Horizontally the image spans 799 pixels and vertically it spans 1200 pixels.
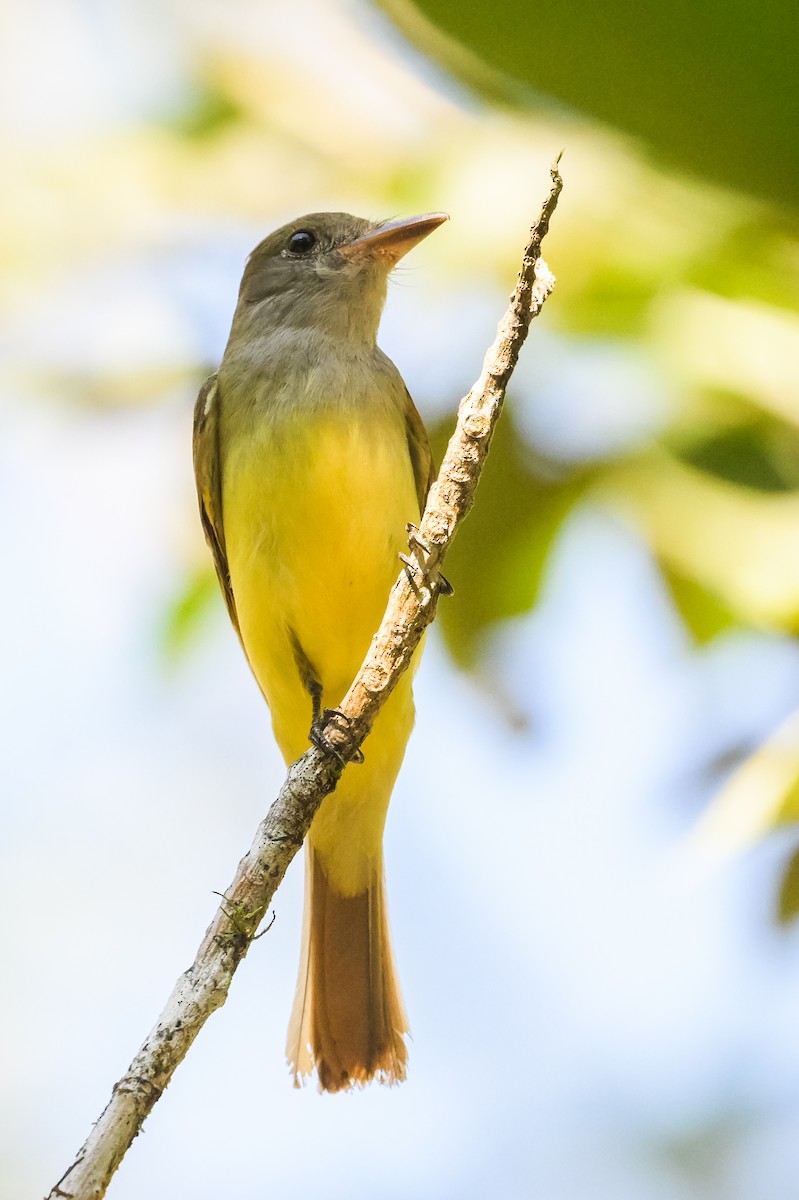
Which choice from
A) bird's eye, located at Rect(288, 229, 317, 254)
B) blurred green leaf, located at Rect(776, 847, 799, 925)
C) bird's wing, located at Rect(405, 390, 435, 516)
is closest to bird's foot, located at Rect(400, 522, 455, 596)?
blurred green leaf, located at Rect(776, 847, 799, 925)

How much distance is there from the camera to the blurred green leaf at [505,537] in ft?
8.11

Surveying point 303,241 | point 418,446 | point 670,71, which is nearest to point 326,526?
point 418,446

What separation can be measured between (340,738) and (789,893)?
2.75ft

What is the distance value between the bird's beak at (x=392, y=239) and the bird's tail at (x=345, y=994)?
1.68 meters

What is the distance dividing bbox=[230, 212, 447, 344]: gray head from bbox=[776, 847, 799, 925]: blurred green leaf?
181 centimetres

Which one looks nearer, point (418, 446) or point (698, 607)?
Answer: point (698, 607)

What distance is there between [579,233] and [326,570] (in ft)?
3.82

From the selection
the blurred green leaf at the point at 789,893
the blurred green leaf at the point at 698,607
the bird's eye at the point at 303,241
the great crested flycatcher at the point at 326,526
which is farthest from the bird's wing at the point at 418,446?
the blurred green leaf at the point at 789,893

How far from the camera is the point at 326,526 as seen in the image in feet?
10.0

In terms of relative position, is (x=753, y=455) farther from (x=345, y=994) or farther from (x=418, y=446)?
(x=345, y=994)

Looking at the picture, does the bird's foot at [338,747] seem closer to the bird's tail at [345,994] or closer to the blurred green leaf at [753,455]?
the blurred green leaf at [753,455]

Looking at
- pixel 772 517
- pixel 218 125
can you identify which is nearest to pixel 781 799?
pixel 772 517

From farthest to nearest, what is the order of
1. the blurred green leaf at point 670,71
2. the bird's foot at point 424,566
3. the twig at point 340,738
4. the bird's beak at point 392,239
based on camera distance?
the bird's beak at point 392,239 → the bird's foot at point 424,566 → the twig at point 340,738 → the blurred green leaf at point 670,71

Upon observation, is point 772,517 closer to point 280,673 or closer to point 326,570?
point 326,570
